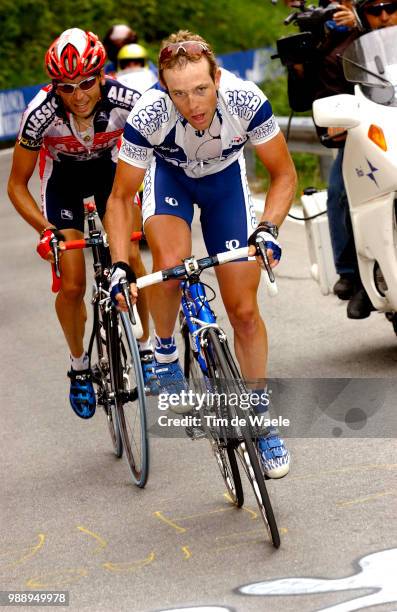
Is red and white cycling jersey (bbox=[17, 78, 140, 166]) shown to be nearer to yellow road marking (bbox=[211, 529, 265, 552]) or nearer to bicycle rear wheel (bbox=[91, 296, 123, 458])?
bicycle rear wheel (bbox=[91, 296, 123, 458])

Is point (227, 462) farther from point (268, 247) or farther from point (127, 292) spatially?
point (268, 247)

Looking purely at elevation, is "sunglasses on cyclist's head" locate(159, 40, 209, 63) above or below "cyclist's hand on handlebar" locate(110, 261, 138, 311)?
above

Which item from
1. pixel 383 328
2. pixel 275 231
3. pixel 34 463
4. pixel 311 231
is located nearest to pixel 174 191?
pixel 275 231

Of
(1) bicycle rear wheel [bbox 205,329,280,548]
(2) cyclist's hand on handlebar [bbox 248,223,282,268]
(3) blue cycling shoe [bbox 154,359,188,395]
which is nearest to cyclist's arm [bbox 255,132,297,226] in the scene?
(2) cyclist's hand on handlebar [bbox 248,223,282,268]

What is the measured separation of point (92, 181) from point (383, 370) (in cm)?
201

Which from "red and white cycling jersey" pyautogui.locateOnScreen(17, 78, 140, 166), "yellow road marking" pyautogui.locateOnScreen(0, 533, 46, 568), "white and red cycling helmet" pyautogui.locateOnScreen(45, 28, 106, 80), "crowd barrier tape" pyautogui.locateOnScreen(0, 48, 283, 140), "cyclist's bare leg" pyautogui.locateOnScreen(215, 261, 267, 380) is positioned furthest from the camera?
"crowd barrier tape" pyautogui.locateOnScreen(0, 48, 283, 140)

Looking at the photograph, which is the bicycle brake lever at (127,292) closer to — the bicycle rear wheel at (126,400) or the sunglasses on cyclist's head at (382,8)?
the bicycle rear wheel at (126,400)

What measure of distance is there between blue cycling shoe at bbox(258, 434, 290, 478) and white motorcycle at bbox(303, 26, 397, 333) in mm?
1827

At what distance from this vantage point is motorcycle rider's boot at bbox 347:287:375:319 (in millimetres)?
7859

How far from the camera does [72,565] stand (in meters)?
5.41

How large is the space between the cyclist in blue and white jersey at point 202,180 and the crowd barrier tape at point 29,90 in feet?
78.4

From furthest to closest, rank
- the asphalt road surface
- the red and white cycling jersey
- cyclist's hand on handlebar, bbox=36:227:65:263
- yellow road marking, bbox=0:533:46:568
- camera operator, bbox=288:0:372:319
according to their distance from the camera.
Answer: camera operator, bbox=288:0:372:319, the red and white cycling jersey, cyclist's hand on handlebar, bbox=36:227:65:263, yellow road marking, bbox=0:533:46:568, the asphalt road surface

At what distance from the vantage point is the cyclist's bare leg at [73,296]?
720 cm

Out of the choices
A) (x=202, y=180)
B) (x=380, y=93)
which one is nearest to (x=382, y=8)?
(x=380, y=93)
